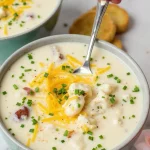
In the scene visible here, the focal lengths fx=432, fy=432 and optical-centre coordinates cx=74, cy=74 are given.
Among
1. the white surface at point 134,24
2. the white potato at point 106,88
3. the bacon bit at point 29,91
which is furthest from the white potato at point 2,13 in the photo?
the white potato at point 106,88

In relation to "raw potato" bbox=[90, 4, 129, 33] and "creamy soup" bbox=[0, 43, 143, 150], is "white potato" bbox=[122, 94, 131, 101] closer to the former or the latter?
"creamy soup" bbox=[0, 43, 143, 150]

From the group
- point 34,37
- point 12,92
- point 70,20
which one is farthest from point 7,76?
point 70,20

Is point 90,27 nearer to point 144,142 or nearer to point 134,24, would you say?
point 134,24

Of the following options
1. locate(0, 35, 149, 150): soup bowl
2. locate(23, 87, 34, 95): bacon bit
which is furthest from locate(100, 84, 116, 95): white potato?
locate(23, 87, 34, 95): bacon bit

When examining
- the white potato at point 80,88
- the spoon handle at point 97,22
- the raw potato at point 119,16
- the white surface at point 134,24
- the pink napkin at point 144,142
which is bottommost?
the pink napkin at point 144,142

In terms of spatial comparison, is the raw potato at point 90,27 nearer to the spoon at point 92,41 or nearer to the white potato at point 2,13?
the spoon at point 92,41

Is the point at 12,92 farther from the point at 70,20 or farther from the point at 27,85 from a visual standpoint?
the point at 70,20
